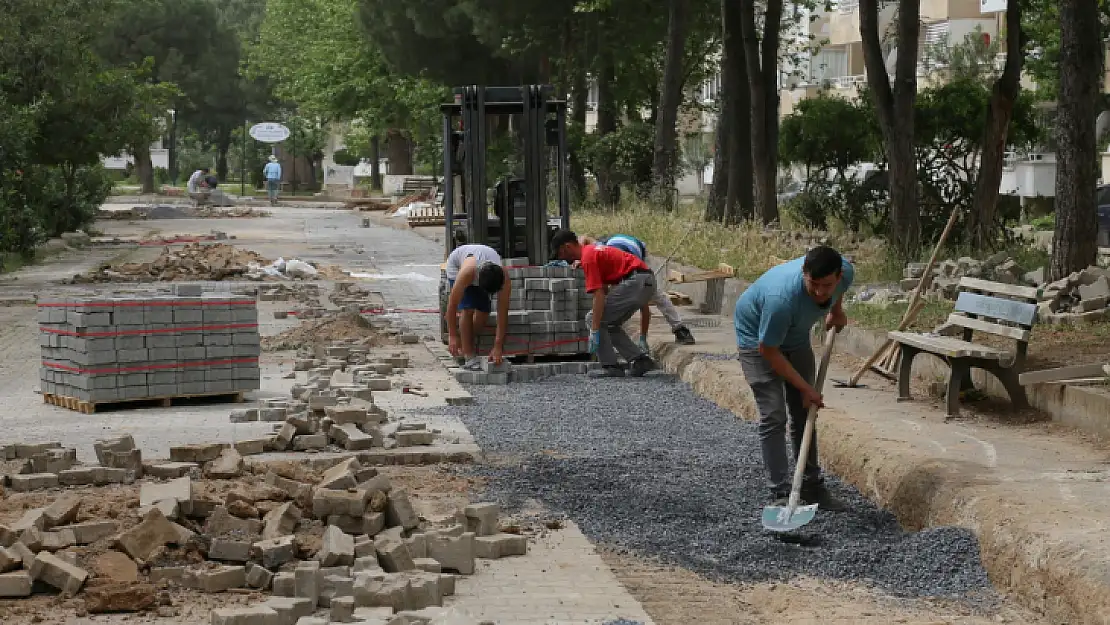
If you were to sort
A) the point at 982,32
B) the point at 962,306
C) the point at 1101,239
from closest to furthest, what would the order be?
the point at 962,306 → the point at 1101,239 → the point at 982,32

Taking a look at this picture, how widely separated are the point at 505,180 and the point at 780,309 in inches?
366

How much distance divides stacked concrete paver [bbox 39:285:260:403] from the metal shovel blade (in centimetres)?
552

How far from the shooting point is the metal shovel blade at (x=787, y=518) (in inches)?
311

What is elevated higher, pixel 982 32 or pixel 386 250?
pixel 982 32

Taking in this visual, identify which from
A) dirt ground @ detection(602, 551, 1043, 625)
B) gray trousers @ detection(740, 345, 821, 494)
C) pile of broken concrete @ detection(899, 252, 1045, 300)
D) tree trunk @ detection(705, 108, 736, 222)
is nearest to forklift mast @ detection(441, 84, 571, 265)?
pile of broken concrete @ detection(899, 252, 1045, 300)

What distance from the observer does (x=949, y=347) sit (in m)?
10.7

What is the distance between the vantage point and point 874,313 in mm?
14609

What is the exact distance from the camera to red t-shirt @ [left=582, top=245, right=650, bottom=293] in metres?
13.8

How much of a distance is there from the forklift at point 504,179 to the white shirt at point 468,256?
1057 mm

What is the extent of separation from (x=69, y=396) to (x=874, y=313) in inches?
289

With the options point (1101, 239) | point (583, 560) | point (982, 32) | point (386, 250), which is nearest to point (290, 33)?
point (982, 32)

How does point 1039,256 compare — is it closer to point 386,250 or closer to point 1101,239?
point 1101,239

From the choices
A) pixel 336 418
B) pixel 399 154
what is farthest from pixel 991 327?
pixel 399 154

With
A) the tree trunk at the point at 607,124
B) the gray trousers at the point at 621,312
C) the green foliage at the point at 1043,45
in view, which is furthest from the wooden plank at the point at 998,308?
the green foliage at the point at 1043,45
